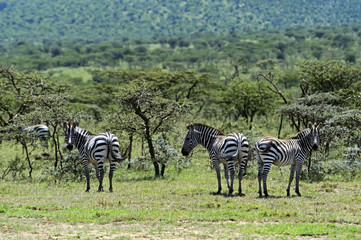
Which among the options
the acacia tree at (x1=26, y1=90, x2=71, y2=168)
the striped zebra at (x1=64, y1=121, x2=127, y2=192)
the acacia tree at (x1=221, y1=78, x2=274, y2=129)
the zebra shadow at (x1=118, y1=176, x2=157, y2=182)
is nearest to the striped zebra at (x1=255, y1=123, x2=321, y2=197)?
the striped zebra at (x1=64, y1=121, x2=127, y2=192)

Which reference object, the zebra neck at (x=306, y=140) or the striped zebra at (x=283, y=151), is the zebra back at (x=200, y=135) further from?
the zebra neck at (x=306, y=140)

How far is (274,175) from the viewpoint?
61.2 feet

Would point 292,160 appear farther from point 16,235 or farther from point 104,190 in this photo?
point 16,235

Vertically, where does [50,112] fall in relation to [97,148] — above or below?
above

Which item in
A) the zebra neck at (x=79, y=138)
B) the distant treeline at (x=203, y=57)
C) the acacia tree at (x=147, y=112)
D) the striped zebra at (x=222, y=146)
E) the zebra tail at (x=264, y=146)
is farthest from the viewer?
the distant treeline at (x=203, y=57)

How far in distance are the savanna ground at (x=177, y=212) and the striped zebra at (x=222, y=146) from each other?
0.85 meters

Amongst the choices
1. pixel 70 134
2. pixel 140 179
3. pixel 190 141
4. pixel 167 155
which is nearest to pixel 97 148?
pixel 70 134

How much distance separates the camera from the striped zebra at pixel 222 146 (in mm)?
14156

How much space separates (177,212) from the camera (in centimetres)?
Result: 1147

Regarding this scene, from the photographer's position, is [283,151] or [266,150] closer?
[266,150]

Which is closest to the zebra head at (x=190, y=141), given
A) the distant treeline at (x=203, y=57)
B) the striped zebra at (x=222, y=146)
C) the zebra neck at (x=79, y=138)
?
the striped zebra at (x=222, y=146)

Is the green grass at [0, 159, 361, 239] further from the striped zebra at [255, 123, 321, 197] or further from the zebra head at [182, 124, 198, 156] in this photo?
the zebra head at [182, 124, 198, 156]

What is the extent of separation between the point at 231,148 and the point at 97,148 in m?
4.23

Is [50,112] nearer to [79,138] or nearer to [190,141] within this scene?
[79,138]
